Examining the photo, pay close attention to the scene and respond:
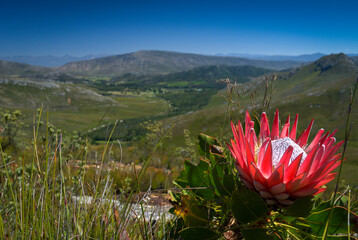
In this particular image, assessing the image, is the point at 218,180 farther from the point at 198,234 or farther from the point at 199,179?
the point at 198,234

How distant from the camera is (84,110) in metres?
128

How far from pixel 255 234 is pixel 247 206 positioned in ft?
0.40

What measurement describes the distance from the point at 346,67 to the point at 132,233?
6642 inches

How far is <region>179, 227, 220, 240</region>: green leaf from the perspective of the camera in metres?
1.05

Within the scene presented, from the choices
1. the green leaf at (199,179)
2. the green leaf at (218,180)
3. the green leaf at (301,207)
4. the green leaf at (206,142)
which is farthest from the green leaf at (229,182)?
the green leaf at (206,142)

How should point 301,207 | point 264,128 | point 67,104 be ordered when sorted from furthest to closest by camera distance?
point 67,104
point 264,128
point 301,207

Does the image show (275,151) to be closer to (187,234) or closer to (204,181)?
(204,181)

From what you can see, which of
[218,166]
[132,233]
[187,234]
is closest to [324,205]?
[218,166]

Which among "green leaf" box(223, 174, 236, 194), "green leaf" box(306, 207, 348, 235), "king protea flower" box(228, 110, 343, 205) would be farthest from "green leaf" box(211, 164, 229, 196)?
"green leaf" box(306, 207, 348, 235)

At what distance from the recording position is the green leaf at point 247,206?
2.99 feet

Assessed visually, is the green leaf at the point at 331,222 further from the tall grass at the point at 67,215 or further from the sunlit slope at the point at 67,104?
the sunlit slope at the point at 67,104

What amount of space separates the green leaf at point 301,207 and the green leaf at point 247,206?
0.11 m

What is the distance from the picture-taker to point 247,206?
0.95 meters

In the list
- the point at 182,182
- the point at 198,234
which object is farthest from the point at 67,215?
the point at 198,234
